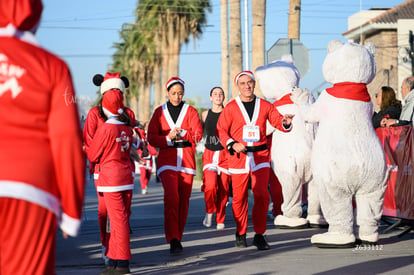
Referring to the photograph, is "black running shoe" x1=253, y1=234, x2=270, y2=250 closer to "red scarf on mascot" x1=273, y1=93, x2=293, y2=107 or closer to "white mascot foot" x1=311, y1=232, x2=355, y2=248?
"white mascot foot" x1=311, y1=232, x2=355, y2=248

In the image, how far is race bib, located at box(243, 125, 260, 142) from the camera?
9.53 metres

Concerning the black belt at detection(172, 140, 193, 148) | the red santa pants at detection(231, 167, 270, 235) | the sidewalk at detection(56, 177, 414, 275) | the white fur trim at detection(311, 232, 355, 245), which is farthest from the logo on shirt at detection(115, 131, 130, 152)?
the white fur trim at detection(311, 232, 355, 245)

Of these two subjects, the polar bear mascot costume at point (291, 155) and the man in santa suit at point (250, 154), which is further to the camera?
the polar bear mascot costume at point (291, 155)

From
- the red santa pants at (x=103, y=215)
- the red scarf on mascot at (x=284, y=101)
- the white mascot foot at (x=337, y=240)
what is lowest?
the white mascot foot at (x=337, y=240)

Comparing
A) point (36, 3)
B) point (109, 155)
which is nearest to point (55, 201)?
point (36, 3)

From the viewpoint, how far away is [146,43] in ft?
169

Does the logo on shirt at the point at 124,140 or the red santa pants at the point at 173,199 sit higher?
the logo on shirt at the point at 124,140

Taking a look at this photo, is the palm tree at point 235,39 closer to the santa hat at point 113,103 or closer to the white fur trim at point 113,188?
the santa hat at point 113,103

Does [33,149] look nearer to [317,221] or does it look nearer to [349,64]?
[349,64]

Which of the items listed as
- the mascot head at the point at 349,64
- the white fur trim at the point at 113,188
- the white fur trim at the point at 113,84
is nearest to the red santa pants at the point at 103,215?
the white fur trim at the point at 113,188

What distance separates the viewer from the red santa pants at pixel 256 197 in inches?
375

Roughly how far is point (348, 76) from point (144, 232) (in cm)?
425

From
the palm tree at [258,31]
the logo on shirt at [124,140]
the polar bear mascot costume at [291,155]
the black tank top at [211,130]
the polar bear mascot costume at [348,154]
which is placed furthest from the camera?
the palm tree at [258,31]

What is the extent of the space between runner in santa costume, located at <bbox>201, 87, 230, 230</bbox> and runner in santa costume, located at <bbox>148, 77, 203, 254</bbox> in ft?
9.28
